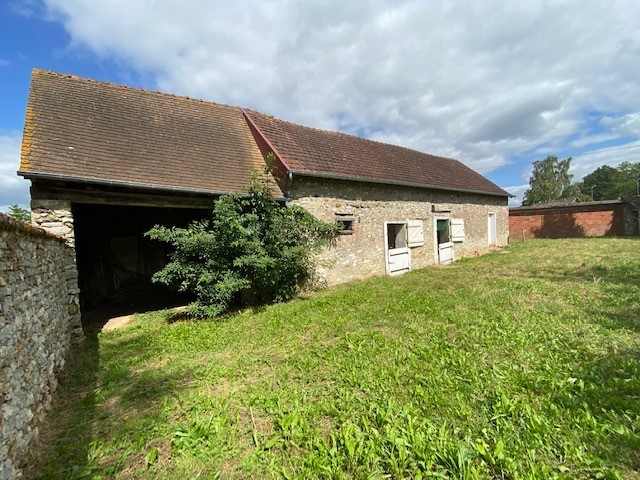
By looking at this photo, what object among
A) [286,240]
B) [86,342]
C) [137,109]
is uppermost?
[137,109]

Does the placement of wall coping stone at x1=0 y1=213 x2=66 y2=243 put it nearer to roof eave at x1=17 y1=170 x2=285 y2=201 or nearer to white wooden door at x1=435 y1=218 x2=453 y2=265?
roof eave at x1=17 y1=170 x2=285 y2=201

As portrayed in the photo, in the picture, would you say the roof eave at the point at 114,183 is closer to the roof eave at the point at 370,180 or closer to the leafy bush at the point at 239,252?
the leafy bush at the point at 239,252

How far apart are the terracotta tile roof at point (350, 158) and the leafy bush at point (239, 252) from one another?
59.1 inches

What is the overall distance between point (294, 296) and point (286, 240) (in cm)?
154

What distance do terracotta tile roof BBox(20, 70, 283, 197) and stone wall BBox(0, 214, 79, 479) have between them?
2.16 metres

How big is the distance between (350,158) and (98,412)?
9.01m

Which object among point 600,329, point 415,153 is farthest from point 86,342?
point 415,153

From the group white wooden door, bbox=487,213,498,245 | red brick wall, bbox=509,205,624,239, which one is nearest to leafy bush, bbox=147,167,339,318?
white wooden door, bbox=487,213,498,245

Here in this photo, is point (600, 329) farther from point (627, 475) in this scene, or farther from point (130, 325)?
point (130, 325)

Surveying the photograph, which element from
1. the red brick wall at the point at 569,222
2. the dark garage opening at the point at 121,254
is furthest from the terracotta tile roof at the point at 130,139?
the red brick wall at the point at 569,222

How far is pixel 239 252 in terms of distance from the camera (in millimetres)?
6242

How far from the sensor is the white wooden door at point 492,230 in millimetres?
15289

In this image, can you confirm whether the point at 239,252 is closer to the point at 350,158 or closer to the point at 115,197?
the point at 115,197

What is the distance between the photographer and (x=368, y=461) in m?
2.16
